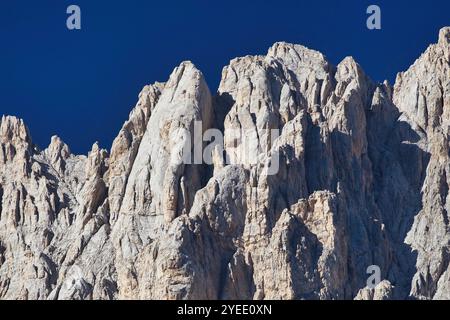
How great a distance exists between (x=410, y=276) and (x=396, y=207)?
10981 mm

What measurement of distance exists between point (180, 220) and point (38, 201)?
28.6m

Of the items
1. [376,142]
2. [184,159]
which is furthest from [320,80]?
[184,159]

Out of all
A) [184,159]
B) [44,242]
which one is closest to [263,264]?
[184,159]

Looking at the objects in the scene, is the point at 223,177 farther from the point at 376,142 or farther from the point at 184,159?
the point at 376,142

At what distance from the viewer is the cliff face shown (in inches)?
6245

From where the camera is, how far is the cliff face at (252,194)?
158625 mm

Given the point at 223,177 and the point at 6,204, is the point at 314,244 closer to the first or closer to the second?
the point at 223,177

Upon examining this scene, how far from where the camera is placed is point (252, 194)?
16312cm

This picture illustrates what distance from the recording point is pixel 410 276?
539ft
